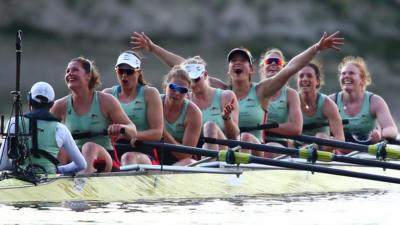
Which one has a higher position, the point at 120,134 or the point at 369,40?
the point at 369,40

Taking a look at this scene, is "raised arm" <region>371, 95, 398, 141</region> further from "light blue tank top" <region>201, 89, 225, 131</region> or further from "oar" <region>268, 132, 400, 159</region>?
"light blue tank top" <region>201, 89, 225, 131</region>

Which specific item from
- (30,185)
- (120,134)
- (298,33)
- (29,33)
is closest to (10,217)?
(30,185)

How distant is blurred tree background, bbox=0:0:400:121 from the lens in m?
37.5

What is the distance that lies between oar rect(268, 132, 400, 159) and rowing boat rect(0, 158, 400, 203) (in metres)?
0.23

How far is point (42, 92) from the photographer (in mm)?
11867

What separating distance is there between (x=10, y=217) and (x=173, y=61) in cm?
517

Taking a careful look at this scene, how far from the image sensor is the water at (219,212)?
11398mm

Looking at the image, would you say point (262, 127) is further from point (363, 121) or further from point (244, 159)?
point (244, 159)

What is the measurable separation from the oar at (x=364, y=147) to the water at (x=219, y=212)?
403 mm

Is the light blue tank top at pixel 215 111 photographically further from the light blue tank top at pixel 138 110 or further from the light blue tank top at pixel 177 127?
the light blue tank top at pixel 138 110

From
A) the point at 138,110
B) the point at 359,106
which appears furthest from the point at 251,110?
the point at 138,110

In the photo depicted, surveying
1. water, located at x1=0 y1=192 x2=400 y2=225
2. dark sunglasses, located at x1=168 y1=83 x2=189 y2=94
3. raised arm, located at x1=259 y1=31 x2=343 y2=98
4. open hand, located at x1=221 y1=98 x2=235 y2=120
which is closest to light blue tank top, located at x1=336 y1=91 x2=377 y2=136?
raised arm, located at x1=259 y1=31 x2=343 y2=98

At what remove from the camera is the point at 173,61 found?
52.8 ft

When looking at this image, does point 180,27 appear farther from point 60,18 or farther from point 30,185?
point 30,185
